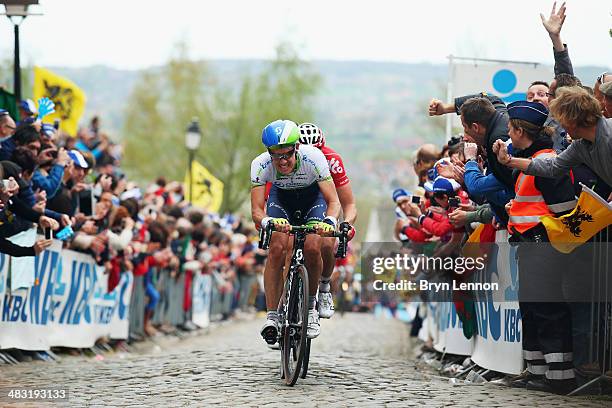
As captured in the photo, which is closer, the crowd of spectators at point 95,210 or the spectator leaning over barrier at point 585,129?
the spectator leaning over barrier at point 585,129

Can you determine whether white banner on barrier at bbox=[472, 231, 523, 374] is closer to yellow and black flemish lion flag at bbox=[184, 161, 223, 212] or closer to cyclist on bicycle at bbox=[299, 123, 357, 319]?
cyclist on bicycle at bbox=[299, 123, 357, 319]

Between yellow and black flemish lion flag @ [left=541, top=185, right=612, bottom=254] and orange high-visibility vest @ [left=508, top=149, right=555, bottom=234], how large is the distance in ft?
0.41

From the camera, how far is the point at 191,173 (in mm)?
30734

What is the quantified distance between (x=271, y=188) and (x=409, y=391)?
2455mm

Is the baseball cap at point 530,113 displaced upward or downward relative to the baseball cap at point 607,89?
downward

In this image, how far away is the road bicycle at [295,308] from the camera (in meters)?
10.0

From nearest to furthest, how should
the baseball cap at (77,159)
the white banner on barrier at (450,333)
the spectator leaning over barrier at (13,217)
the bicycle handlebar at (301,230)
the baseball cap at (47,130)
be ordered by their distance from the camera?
the bicycle handlebar at (301,230), the spectator leaning over barrier at (13,217), the white banner on barrier at (450,333), the baseball cap at (47,130), the baseball cap at (77,159)

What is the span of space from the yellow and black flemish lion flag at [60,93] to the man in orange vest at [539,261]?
438 inches

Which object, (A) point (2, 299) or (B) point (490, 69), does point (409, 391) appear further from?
(B) point (490, 69)

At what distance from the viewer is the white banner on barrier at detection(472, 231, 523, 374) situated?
10.6 meters

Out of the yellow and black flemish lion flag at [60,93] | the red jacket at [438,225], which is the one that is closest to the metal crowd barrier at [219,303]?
the yellow and black flemish lion flag at [60,93]

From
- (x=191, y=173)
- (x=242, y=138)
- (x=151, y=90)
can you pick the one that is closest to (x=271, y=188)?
(x=191, y=173)

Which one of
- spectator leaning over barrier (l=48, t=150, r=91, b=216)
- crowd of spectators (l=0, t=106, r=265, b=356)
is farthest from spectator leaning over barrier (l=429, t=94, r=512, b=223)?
spectator leaning over barrier (l=48, t=150, r=91, b=216)

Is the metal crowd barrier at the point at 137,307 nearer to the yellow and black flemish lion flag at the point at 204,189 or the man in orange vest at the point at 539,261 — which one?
the man in orange vest at the point at 539,261
